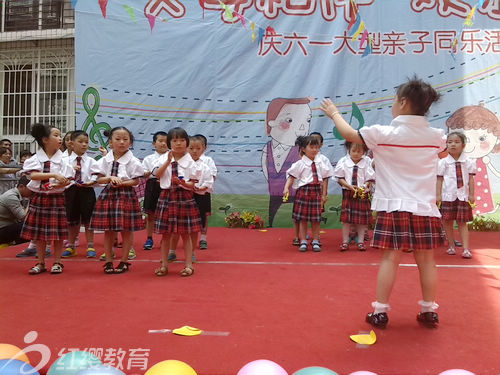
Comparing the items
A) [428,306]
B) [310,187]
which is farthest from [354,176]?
[428,306]

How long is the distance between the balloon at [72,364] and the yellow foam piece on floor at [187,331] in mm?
510

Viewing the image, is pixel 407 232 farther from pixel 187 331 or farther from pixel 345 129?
pixel 187 331

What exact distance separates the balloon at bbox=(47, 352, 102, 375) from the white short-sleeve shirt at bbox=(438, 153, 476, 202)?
401 centimetres

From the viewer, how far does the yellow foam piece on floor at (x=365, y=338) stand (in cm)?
212

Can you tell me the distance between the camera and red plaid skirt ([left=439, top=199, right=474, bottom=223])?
180 inches

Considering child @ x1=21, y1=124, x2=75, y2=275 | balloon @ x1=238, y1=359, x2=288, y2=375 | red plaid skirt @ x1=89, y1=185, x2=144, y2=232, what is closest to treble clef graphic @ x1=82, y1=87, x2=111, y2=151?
child @ x1=21, y1=124, x2=75, y2=275

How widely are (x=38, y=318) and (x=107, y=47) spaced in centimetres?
537

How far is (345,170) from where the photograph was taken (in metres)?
5.07

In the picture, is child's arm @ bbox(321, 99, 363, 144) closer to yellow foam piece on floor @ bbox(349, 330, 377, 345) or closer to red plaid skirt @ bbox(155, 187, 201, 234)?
yellow foam piece on floor @ bbox(349, 330, 377, 345)

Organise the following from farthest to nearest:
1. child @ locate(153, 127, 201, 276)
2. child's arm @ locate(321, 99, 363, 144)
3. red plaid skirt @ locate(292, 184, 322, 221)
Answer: red plaid skirt @ locate(292, 184, 322, 221) → child @ locate(153, 127, 201, 276) → child's arm @ locate(321, 99, 363, 144)

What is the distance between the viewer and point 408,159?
2.38 meters

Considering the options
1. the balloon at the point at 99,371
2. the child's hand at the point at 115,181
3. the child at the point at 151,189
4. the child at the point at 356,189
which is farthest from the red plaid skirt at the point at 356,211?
the balloon at the point at 99,371

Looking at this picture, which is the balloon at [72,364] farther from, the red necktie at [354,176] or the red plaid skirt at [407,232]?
the red necktie at [354,176]

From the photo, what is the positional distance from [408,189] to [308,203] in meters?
2.65
